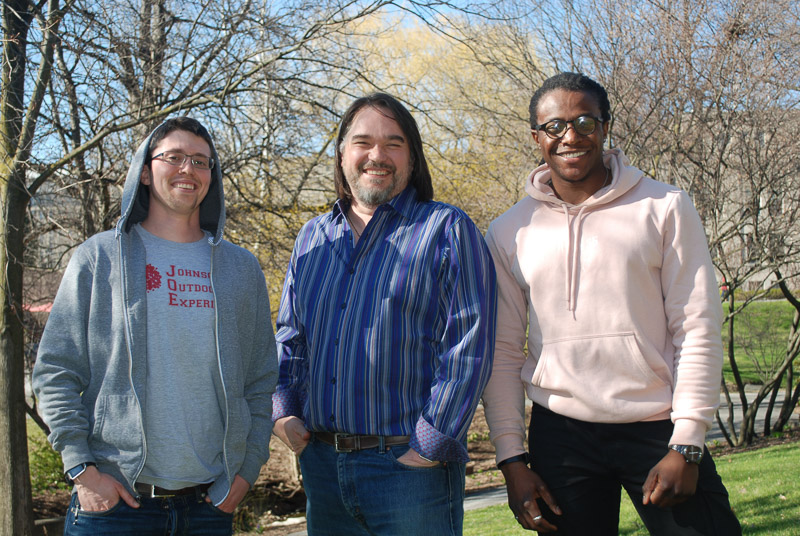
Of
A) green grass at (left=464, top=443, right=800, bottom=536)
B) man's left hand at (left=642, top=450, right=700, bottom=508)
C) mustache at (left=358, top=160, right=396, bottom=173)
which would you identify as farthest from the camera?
green grass at (left=464, top=443, right=800, bottom=536)

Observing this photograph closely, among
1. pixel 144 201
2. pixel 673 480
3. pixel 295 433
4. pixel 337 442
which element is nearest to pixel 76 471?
pixel 295 433

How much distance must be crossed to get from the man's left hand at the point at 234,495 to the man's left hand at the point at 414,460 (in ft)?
1.98

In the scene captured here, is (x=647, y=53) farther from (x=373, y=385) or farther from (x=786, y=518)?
(x=373, y=385)

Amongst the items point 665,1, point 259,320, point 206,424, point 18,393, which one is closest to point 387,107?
point 259,320

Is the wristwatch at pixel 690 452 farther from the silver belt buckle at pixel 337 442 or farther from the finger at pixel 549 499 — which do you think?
the silver belt buckle at pixel 337 442

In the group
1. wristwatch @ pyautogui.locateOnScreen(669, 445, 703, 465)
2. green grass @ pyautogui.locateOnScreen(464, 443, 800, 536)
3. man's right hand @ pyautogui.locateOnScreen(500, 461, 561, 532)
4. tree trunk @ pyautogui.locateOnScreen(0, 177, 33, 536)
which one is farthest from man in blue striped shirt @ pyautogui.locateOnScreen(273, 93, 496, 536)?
tree trunk @ pyautogui.locateOnScreen(0, 177, 33, 536)

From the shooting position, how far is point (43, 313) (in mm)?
8469

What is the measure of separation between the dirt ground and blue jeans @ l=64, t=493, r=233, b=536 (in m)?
6.66

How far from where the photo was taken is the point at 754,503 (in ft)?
19.5

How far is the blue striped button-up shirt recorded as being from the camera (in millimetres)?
2621

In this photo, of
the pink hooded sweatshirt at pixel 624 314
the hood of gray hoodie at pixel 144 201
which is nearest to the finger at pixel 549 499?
the pink hooded sweatshirt at pixel 624 314

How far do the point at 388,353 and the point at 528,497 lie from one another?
740 millimetres

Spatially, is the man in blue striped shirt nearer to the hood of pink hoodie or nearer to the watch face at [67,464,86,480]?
the hood of pink hoodie

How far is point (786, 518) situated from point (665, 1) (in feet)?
21.6
